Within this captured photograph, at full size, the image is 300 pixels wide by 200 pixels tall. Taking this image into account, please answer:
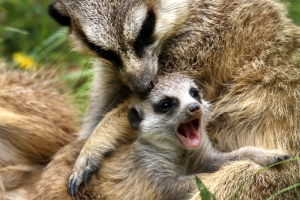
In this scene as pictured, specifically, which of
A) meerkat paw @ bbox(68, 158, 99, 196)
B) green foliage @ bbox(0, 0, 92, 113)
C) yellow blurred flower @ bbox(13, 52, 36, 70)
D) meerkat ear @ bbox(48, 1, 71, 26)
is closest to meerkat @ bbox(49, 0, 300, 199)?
meerkat ear @ bbox(48, 1, 71, 26)

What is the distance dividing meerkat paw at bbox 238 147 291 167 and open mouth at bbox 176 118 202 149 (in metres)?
0.49

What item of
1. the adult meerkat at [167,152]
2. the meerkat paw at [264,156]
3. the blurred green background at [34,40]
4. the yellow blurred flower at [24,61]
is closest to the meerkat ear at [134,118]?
the adult meerkat at [167,152]

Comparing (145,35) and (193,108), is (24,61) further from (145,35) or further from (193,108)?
(193,108)

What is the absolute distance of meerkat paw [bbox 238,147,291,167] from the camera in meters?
5.55

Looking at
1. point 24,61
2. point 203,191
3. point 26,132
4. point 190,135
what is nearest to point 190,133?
point 190,135

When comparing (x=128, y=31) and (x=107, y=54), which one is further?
(x=107, y=54)

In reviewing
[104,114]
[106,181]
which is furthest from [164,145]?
[104,114]

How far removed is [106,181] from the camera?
595 centimetres

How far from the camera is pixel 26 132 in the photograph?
22.7 feet

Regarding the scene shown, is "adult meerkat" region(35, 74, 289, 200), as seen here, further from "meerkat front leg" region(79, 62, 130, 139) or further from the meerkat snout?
"meerkat front leg" region(79, 62, 130, 139)

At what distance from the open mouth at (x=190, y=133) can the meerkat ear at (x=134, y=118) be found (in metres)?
0.42

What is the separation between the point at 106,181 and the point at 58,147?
4.22ft

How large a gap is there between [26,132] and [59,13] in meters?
1.28

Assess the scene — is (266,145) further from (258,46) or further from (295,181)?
(258,46)
